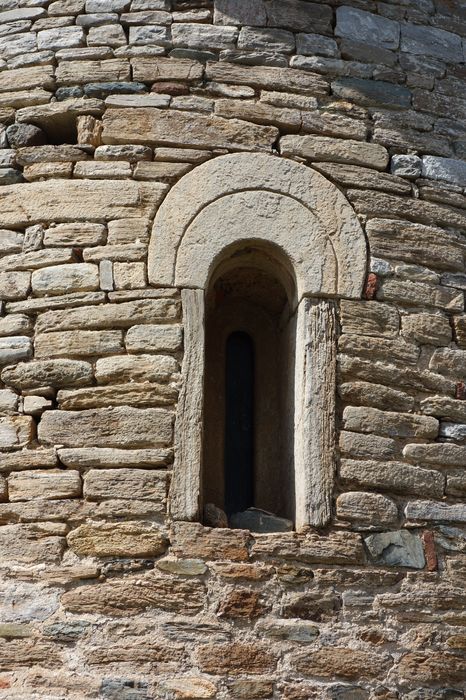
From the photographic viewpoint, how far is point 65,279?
5703 mm

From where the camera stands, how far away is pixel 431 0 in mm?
6711

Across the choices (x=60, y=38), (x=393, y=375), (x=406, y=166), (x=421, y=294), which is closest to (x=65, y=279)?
(x=60, y=38)

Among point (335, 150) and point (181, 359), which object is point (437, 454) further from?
point (335, 150)

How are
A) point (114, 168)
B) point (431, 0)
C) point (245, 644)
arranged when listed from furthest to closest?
1. point (431, 0)
2. point (114, 168)
3. point (245, 644)

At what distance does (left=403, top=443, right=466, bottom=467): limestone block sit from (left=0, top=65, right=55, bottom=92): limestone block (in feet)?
8.33

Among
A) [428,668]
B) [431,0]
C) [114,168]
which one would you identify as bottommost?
[428,668]

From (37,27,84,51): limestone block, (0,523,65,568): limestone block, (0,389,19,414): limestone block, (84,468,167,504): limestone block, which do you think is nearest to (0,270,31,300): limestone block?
(0,389,19,414): limestone block

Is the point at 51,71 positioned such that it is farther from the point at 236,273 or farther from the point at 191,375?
the point at 191,375

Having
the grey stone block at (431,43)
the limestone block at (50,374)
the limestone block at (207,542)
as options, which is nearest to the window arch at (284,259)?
the limestone block at (207,542)

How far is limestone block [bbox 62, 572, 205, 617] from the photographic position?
515 centimetres

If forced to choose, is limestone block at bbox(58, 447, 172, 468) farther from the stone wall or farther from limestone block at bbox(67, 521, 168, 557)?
limestone block at bbox(67, 521, 168, 557)

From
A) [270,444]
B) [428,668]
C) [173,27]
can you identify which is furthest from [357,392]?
[173,27]

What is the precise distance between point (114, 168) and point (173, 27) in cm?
87

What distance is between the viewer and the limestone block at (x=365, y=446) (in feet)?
18.2
